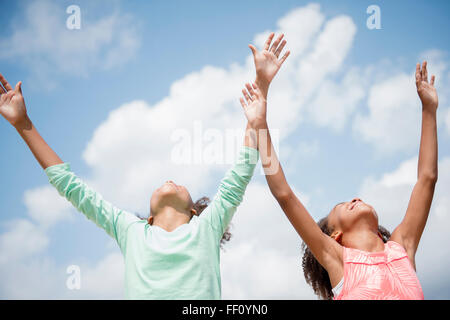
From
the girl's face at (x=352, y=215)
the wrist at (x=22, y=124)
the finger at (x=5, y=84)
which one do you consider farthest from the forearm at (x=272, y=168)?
the finger at (x=5, y=84)

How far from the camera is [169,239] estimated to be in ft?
11.8

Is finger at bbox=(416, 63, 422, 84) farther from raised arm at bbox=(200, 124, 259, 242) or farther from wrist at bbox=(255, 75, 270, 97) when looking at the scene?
raised arm at bbox=(200, 124, 259, 242)

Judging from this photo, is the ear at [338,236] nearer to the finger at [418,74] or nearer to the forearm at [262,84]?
the forearm at [262,84]

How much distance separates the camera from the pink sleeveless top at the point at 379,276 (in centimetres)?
353

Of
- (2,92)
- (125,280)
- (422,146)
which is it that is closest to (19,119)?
(2,92)

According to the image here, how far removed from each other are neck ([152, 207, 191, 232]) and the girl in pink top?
80cm

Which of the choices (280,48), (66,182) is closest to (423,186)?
(280,48)

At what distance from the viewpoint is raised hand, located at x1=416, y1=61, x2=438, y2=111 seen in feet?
15.0

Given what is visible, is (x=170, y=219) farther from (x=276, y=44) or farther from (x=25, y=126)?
(x=276, y=44)
